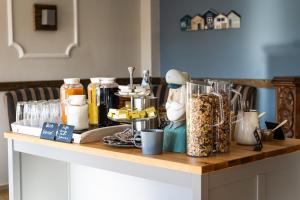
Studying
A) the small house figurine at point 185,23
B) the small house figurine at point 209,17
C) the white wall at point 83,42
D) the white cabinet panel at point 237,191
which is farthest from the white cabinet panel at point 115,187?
the small house figurine at point 185,23

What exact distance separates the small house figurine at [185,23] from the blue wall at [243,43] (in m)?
0.05

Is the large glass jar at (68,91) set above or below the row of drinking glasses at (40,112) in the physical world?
above

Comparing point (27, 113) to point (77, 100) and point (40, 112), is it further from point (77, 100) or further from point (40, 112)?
point (77, 100)

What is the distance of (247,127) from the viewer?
196cm

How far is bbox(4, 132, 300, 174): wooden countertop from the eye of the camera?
1621 millimetres

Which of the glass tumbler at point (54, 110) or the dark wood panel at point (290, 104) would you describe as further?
the dark wood panel at point (290, 104)

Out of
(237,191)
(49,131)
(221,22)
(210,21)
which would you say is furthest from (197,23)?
(237,191)

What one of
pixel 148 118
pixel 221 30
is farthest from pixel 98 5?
pixel 148 118

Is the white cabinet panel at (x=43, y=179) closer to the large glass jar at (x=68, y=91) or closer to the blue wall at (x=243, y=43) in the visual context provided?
the large glass jar at (x=68, y=91)

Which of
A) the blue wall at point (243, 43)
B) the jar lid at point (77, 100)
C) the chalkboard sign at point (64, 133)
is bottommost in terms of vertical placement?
the chalkboard sign at point (64, 133)

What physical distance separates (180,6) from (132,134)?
3.73 meters

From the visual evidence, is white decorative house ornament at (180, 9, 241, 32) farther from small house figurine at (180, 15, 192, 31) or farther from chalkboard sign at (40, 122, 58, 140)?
chalkboard sign at (40, 122, 58, 140)

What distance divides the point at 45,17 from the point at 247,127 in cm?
350

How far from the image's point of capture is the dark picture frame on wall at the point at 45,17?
491cm
